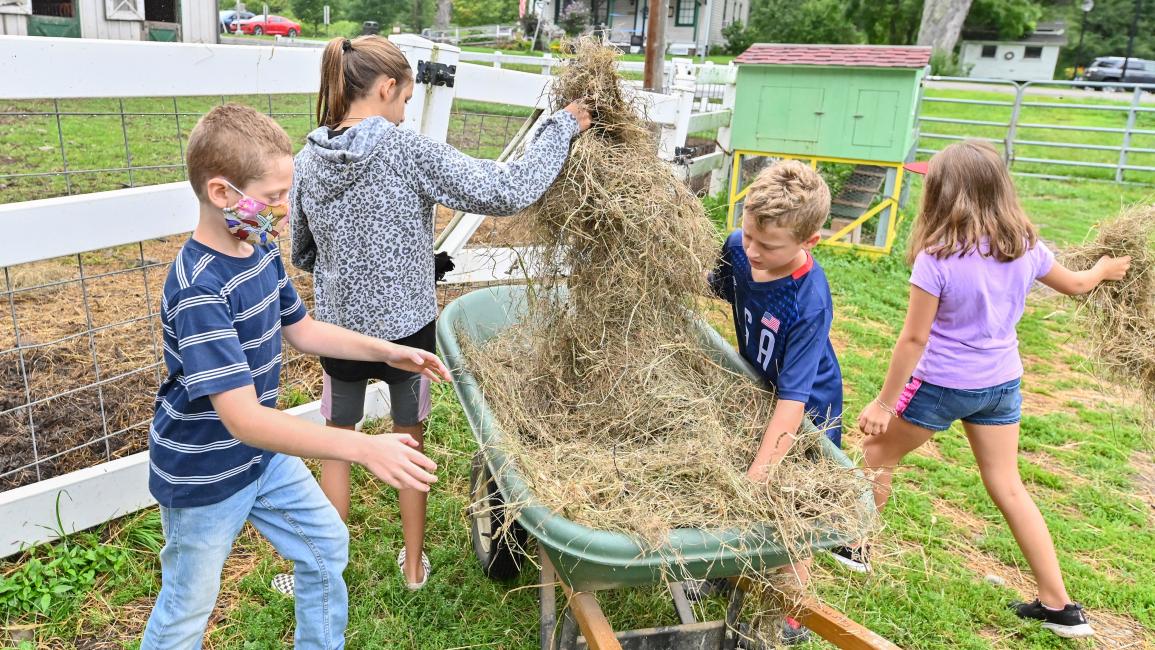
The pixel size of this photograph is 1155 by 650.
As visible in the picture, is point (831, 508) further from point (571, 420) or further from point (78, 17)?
point (78, 17)

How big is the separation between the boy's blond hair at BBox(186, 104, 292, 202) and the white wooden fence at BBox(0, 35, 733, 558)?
96 centimetres

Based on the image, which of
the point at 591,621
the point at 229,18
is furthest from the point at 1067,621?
the point at 229,18

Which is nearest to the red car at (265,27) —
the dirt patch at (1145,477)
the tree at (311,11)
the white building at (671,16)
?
the tree at (311,11)

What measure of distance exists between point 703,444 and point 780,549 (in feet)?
1.69

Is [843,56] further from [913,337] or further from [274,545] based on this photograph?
[274,545]

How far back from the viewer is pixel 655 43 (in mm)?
7184

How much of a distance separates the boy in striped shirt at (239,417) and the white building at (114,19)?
14178mm

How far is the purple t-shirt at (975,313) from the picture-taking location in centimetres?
268

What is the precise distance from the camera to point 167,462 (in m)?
1.91

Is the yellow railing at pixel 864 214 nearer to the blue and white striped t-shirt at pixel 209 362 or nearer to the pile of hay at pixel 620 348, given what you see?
the pile of hay at pixel 620 348

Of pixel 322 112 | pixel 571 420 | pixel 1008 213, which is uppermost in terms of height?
pixel 322 112

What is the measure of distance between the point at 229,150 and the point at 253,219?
16 cm

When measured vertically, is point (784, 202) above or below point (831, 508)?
above

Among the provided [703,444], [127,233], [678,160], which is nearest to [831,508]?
[703,444]
